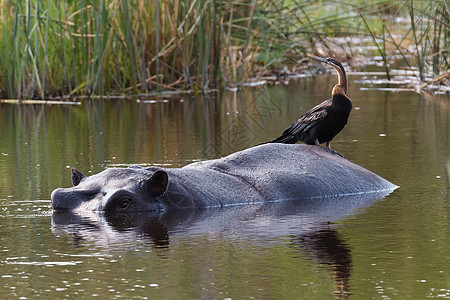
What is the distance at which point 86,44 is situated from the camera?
13828mm

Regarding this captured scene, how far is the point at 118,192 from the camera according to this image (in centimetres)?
650

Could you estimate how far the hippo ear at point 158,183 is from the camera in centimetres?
644

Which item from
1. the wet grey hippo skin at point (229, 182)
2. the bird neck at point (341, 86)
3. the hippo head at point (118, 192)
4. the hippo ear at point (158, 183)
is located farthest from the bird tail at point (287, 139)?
the hippo ear at point (158, 183)

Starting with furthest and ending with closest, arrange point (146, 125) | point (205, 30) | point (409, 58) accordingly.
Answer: point (409, 58), point (205, 30), point (146, 125)

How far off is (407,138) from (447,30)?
15.9ft

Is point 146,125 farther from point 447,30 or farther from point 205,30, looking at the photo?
point 447,30

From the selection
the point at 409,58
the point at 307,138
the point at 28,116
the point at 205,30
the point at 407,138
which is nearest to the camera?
the point at 307,138

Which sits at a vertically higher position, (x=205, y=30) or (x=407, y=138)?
(x=205, y=30)

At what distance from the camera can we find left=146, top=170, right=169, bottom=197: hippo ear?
644 cm

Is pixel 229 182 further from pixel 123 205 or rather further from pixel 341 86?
pixel 341 86

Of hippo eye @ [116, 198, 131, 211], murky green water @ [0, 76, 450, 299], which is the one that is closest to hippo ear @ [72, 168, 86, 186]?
murky green water @ [0, 76, 450, 299]

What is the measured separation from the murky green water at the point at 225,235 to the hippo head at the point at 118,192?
156mm

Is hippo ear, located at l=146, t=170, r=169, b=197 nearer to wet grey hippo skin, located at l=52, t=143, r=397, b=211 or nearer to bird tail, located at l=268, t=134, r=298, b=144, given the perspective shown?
wet grey hippo skin, located at l=52, t=143, r=397, b=211

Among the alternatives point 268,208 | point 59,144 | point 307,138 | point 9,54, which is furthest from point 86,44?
point 268,208
